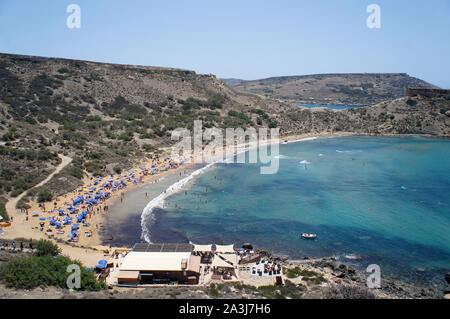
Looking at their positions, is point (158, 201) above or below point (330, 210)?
above

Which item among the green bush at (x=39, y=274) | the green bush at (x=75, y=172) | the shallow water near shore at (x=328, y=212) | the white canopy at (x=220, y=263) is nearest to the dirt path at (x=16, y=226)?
the green bush at (x=75, y=172)

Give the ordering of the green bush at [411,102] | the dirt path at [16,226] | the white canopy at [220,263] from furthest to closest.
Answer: the green bush at [411,102] < the dirt path at [16,226] < the white canopy at [220,263]

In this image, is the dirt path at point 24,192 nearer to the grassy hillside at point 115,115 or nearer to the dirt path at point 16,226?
the dirt path at point 16,226

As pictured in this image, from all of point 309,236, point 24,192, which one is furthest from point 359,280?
point 24,192

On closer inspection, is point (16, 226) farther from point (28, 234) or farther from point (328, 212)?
point (328, 212)

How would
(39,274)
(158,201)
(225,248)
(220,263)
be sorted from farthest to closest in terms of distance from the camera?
(158,201) < (225,248) < (220,263) < (39,274)
